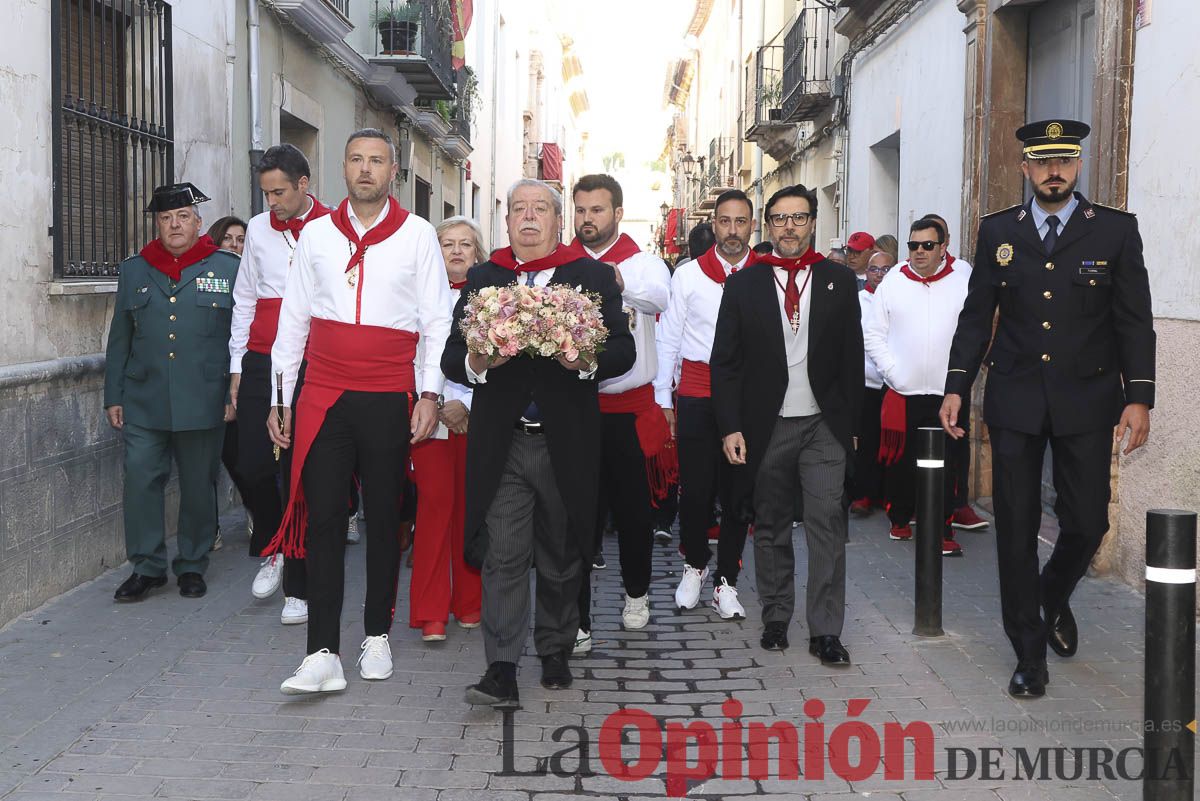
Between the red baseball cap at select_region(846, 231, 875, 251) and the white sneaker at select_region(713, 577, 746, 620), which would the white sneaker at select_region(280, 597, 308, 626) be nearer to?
the white sneaker at select_region(713, 577, 746, 620)

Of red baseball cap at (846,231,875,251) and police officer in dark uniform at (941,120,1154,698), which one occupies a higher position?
red baseball cap at (846,231,875,251)

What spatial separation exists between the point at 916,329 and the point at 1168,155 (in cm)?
188

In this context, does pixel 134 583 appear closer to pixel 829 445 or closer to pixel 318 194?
pixel 829 445

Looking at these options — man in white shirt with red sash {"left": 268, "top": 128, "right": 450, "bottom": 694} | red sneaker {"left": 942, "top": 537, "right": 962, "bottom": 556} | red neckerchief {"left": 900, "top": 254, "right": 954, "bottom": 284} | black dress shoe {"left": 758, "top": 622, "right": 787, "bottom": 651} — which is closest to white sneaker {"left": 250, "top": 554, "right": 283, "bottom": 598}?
man in white shirt with red sash {"left": 268, "top": 128, "right": 450, "bottom": 694}

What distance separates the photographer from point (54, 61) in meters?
6.54

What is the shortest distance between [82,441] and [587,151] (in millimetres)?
71742

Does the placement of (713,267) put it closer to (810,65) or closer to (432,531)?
(432,531)

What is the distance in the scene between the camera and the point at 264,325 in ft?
21.4

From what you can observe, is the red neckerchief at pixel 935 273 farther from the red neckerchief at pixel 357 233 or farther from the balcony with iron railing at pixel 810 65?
the balcony with iron railing at pixel 810 65

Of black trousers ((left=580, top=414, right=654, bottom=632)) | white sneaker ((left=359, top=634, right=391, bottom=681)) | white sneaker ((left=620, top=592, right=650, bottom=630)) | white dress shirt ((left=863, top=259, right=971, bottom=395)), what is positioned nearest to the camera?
white sneaker ((left=359, top=634, right=391, bottom=681))

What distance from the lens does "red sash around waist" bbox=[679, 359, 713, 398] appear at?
650 cm

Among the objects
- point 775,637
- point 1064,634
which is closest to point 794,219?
point 775,637

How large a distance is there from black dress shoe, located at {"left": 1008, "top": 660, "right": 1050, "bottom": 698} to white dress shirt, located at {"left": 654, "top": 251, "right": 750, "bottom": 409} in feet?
7.22

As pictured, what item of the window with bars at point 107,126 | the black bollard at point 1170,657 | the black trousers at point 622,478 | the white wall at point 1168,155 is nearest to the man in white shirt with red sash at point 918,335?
the white wall at point 1168,155
